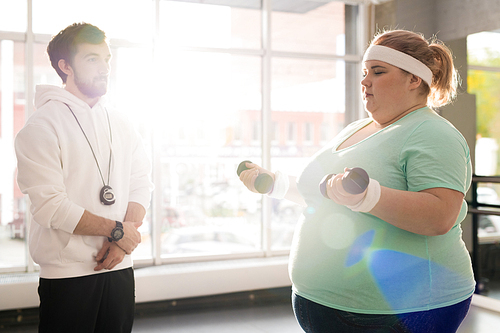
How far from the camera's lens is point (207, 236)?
4648mm

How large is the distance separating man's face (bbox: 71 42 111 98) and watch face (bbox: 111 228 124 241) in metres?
0.53

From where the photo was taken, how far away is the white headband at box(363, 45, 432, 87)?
112cm

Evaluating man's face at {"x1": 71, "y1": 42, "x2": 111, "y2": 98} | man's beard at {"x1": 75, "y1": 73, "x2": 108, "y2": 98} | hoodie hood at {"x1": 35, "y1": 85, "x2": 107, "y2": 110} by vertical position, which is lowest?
hoodie hood at {"x1": 35, "y1": 85, "x2": 107, "y2": 110}

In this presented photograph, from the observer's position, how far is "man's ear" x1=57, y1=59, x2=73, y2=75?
1655 mm

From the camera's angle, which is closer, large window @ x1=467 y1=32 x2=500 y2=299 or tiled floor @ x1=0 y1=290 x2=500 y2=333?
tiled floor @ x1=0 y1=290 x2=500 y2=333

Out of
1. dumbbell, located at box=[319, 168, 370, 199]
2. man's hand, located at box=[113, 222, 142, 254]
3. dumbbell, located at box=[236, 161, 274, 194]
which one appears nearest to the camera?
dumbbell, located at box=[319, 168, 370, 199]

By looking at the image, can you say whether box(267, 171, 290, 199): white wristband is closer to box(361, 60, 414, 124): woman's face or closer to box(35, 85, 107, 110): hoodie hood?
box(361, 60, 414, 124): woman's face

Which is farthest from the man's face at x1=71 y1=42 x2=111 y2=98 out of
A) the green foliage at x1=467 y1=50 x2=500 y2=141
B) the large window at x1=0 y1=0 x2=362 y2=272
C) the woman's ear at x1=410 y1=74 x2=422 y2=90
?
the green foliage at x1=467 y1=50 x2=500 y2=141

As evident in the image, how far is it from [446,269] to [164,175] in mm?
3746

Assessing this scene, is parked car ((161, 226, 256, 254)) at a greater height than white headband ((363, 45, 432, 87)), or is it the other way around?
white headband ((363, 45, 432, 87))

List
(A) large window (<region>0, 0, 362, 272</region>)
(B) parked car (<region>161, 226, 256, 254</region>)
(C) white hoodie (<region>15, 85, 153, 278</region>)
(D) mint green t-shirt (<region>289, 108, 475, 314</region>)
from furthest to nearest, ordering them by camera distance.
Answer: (B) parked car (<region>161, 226, 256, 254</region>) < (A) large window (<region>0, 0, 362, 272</region>) < (C) white hoodie (<region>15, 85, 153, 278</region>) < (D) mint green t-shirt (<region>289, 108, 475, 314</region>)

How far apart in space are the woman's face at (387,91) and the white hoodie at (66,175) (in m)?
0.99

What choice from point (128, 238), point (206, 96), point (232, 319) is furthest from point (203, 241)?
point (128, 238)

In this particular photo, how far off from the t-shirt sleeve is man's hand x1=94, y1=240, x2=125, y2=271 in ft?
3.47
